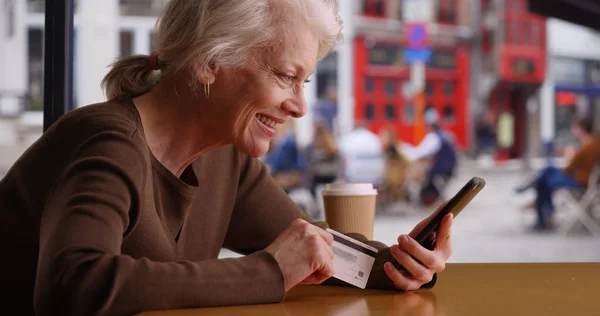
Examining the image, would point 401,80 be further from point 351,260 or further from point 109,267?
point 109,267

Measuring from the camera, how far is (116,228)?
2.44 ft

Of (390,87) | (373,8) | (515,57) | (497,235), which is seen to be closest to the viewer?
(497,235)

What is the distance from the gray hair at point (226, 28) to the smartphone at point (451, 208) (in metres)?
0.26

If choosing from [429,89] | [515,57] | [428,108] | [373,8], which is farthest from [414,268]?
[515,57]

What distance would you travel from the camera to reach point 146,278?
0.71m

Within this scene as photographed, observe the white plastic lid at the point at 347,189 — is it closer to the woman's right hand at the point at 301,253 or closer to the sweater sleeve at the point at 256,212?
the sweater sleeve at the point at 256,212

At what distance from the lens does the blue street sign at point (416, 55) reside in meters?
9.95

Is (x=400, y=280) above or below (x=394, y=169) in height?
above

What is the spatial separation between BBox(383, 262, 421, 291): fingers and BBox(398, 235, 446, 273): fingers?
23mm

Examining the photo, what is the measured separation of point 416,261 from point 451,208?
71 mm

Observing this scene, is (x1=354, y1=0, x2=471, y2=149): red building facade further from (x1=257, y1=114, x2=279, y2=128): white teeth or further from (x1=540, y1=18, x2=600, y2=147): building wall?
(x1=257, y1=114, x2=279, y2=128): white teeth

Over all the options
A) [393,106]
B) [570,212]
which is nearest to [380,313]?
[570,212]

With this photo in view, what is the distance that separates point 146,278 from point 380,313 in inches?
8.1

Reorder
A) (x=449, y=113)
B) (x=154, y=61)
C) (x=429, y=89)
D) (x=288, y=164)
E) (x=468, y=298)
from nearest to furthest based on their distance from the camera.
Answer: (x=468, y=298) < (x=154, y=61) < (x=288, y=164) < (x=429, y=89) < (x=449, y=113)
